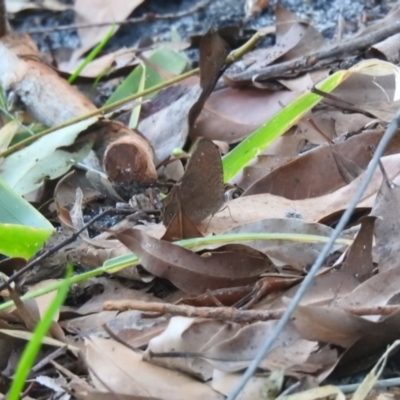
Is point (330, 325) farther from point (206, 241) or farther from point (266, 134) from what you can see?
point (266, 134)

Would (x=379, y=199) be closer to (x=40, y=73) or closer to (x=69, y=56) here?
(x=40, y=73)

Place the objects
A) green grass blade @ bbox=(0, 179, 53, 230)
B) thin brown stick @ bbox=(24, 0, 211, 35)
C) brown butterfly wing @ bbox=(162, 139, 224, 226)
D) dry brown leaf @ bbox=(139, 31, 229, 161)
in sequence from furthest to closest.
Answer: thin brown stick @ bbox=(24, 0, 211, 35), dry brown leaf @ bbox=(139, 31, 229, 161), green grass blade @ bbox=(0, 179, 53, 230), brown butterfly wing @ bbox=(162, 139, 224, 226)

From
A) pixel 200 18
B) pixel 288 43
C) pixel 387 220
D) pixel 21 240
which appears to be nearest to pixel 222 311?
pixel 387 220

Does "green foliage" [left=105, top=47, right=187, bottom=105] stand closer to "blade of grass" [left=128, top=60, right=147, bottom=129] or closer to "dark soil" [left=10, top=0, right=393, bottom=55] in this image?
"blade of grass" [left=128, top=60, right=147, bottom=129]

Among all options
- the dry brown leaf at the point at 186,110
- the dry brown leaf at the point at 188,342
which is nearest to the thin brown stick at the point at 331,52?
the dry brown leaf at the point at 186,110

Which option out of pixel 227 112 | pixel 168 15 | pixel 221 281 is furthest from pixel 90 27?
pixel 221 281

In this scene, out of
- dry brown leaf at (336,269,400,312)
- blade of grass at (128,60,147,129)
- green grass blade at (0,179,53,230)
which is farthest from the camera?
blade of grass at (128,60,147,129)

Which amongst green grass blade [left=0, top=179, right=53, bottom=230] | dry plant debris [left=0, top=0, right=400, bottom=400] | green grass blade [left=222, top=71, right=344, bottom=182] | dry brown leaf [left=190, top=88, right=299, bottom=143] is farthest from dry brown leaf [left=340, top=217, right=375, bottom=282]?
dry brown leaf [left=190, top=88, right=299, bottom=143]
